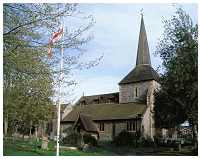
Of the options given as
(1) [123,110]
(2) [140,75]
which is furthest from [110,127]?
(2) [140,75]

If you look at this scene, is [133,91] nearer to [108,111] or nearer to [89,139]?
[108,111]

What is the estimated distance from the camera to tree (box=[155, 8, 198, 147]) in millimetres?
13820

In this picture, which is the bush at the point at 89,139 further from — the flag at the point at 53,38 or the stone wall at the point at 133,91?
the flag at the point at 53,38

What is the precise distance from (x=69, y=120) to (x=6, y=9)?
13967 millimetres

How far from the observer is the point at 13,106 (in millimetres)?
9664

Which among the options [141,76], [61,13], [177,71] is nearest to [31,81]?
[61,13]

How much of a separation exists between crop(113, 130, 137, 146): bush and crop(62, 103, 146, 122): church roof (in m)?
1.41

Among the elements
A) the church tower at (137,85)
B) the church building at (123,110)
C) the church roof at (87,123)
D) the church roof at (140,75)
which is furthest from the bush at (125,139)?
the church roof at (140,75)

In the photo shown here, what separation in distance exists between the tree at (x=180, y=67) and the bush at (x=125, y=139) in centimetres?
275

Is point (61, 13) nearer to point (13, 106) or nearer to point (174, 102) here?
point (13, 106)

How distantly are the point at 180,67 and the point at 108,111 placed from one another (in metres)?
8.96

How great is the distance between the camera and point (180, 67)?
15266 millimetres

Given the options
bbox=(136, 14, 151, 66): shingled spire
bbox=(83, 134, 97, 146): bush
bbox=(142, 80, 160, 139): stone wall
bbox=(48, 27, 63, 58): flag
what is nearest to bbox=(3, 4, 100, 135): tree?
bbox=(48, 27, 63, 58): flag

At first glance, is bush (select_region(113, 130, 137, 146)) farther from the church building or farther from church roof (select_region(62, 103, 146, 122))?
church roof (select_region(62, 103, 146, 122))
